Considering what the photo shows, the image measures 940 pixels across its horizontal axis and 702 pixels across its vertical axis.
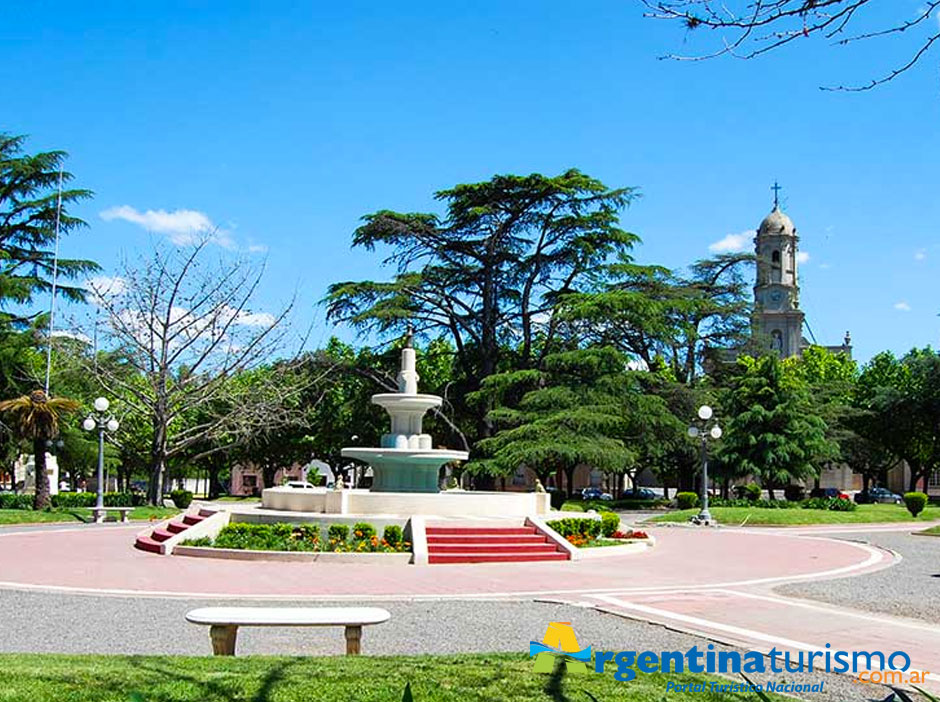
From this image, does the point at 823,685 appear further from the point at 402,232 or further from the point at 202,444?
the point at 202,444

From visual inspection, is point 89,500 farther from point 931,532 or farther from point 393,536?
point 931,532

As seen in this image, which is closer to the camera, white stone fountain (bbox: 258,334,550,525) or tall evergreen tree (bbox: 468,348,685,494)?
white stone fountain (bbox: 258,334,550,525)

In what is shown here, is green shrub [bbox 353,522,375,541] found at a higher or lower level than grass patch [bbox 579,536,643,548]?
higher

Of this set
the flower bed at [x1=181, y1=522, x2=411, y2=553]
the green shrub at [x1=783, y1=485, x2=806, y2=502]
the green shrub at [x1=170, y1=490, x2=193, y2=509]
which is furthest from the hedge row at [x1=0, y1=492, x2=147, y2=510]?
the green shrub at [x1=783, y1=485, x2=806, y2=502]

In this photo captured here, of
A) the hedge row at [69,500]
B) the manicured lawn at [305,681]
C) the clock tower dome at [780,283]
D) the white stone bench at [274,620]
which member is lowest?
the hedge row at [69,500]

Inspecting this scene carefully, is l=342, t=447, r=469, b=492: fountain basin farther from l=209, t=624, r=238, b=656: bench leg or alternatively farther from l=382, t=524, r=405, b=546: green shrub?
l=209, t=624, r=238, b=656: bench leg

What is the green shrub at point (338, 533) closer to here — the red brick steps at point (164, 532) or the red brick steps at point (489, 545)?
the red brick steps at point (489, 545)

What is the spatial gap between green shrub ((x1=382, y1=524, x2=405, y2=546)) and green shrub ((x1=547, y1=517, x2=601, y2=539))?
3.64 meters

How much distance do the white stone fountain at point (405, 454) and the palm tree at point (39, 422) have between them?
13.9 m

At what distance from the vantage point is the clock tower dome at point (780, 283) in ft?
272

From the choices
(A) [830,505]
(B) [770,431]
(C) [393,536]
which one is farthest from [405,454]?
(B) [770,431]

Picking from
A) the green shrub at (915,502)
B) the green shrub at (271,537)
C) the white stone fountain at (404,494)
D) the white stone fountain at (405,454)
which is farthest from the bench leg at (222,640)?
the green shrub at (915,502)

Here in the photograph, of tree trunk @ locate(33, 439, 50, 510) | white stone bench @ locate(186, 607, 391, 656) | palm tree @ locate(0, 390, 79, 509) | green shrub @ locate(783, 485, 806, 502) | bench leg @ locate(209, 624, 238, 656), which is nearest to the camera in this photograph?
white stone bench @ locate(186, 607, 391, 656)

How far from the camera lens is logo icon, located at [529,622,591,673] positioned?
6.95 m
